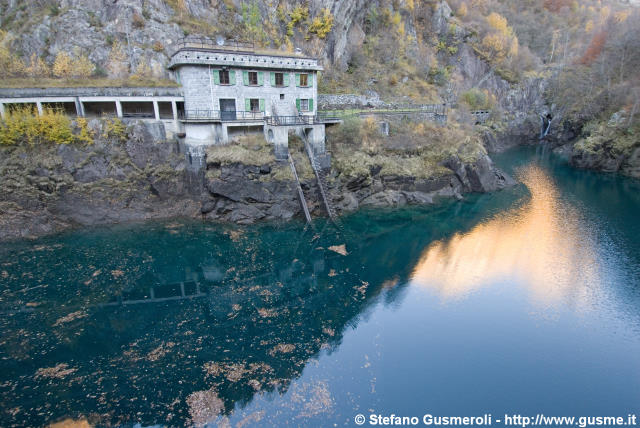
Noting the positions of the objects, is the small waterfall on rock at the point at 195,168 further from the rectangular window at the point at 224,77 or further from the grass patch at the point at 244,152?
the rectangular window at the point at 224,77

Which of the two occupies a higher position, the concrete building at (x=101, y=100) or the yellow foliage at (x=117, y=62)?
the yellow foliage at (x=117, y=62)

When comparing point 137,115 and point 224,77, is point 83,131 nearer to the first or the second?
point 137,115

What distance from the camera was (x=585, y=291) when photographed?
2758 centimetres

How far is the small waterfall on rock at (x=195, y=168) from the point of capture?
39.8 meters

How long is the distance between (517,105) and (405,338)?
87019 mm

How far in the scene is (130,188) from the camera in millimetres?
38500

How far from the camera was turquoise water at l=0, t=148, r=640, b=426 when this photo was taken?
18141 mm

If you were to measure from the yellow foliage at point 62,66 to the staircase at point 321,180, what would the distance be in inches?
1286

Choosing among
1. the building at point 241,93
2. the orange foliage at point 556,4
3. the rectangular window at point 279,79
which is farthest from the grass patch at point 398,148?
the orange foliage at point 556,4

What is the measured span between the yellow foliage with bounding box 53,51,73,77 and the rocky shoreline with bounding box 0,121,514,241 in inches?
579

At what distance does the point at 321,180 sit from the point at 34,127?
30.2 metres

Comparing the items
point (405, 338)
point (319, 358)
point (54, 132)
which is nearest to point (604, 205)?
point (405, 338)

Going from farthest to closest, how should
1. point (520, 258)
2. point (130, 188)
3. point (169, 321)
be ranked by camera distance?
point (130, 188), point (520, 258), point (169, 321)

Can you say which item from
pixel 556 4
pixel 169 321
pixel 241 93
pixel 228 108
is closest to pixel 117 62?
pixel 228 108
